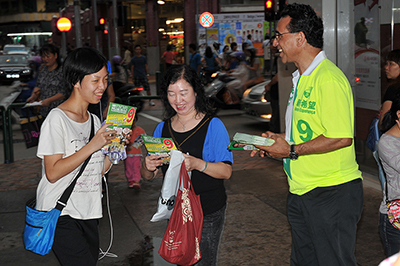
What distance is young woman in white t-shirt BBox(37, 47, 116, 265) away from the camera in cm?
279

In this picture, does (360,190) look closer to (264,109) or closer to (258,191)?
(258,191)

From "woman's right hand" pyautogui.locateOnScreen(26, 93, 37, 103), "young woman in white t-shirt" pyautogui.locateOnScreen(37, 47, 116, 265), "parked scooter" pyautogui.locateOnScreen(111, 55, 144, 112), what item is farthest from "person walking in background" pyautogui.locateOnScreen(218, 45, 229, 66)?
"young woman in white t-shirt" pyautogui.locateOnScreen(37, 47, 116, 265)

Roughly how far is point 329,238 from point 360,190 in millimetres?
346

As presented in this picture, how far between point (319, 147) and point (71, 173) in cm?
152

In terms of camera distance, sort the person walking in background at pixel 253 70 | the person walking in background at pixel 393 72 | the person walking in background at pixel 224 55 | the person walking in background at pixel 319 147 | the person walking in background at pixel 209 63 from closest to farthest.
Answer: the person walking in background at pixel 319 147 < the person walking in background at pixel 393 72 < the person walking in background at pixel 253 70 < the person walking in background at pixel 209 63 < the person walking in background at pixel 224 55

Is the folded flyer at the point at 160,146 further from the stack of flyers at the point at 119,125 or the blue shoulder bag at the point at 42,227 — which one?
the blue shoulder bag at the point at 42,227

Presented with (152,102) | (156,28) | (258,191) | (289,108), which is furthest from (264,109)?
(156,28)

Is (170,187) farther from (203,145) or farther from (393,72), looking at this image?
(393,72)

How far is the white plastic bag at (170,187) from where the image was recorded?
9.23ft

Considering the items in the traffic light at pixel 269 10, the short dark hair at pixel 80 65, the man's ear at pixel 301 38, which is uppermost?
the traffic light at pixel 269 10

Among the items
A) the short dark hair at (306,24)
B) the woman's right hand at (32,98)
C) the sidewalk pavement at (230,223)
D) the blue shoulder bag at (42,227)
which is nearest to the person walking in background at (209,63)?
the sidewalk pavement at (230,223)

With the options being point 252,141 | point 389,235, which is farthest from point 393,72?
point 252,141

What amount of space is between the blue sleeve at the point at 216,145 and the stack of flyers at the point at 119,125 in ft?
1.78

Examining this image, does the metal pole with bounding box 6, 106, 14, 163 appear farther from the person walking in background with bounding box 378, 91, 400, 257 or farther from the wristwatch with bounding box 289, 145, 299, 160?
the person walking in background with bounding box 378, 91, 400, 257
